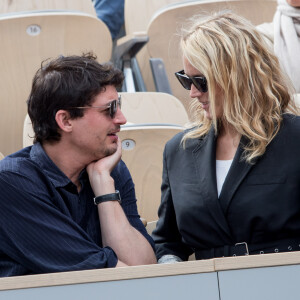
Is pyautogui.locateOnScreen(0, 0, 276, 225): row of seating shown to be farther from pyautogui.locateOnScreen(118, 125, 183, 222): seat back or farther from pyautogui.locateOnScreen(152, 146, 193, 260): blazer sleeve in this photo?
pyautogui.locateOnScreen(152, 146, 193, 260): blazer sleeve

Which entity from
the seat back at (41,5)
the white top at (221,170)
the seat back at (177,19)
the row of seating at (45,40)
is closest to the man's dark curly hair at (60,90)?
the white top at (221,170)

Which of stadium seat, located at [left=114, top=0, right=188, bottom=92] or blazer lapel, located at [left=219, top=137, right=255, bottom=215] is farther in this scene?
stadium seat, located at [left=114, top=0, right=188, bottom=92]

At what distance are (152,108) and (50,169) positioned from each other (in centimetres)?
105

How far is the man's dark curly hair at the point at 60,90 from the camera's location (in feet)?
6.33

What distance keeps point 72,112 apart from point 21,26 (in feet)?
3.51

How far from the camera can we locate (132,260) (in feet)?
6.26

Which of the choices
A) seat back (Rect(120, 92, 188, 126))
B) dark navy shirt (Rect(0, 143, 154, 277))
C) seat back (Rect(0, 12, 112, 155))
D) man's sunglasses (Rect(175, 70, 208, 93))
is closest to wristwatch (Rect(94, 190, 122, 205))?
dark navy shirt (Rect(0, 143, 154, 277))

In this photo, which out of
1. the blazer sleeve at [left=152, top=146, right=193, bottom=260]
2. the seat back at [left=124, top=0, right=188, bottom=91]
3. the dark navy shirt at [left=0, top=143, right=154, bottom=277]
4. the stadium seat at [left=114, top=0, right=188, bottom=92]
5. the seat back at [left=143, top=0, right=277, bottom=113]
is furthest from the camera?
the seat back at [left=124, top=0, right=188, bottom=91]

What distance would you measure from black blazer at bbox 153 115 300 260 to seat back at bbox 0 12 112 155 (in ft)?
3.95

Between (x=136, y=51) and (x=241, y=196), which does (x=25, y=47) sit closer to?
(x=136, y=51)

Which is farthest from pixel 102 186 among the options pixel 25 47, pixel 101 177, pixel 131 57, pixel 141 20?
pixel 141 20

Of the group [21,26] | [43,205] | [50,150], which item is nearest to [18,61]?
[21,26]

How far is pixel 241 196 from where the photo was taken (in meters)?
1.82

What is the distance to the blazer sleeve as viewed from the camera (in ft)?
6.51
